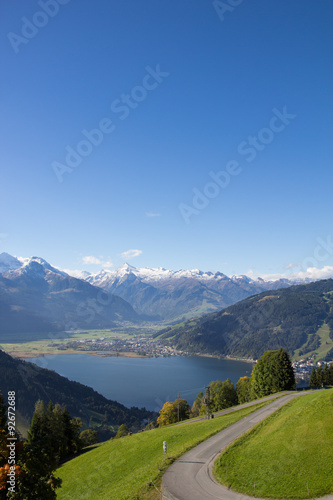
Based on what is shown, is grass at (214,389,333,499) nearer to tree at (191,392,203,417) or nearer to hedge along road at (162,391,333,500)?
hedge along road at (162,391,333,500)

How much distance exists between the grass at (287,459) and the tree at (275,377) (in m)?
34.0

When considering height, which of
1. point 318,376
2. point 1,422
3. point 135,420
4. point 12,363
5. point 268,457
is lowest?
point 135,420

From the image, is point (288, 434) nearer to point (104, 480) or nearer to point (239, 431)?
point (239, 431)

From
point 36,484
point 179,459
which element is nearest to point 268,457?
point 179,459

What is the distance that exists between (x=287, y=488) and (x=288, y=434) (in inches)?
275

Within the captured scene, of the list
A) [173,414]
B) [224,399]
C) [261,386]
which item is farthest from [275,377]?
[173,414]

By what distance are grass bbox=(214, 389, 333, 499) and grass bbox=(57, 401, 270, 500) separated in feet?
16.1

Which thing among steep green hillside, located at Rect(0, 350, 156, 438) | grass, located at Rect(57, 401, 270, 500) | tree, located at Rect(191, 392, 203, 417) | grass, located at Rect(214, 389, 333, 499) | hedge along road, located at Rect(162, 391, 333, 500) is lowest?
steep green hillside, located at Rect(0, 350, 156, 438)

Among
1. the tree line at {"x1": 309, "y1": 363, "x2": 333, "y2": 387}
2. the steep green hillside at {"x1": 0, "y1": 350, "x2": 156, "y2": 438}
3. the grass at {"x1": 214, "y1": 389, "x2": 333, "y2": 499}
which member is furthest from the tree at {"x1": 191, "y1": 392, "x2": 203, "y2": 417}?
the grass at {"x1": 214, "y1": 389, "x2": 333, "y2": 499}

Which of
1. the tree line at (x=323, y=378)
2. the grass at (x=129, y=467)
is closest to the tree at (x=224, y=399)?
the tree line at (x=323, y=378)

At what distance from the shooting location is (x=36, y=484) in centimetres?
1688

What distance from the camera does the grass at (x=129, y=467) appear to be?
22766 mm

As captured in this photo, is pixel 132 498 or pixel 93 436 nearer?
pixel 132 498

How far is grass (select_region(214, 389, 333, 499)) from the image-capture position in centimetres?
1816
